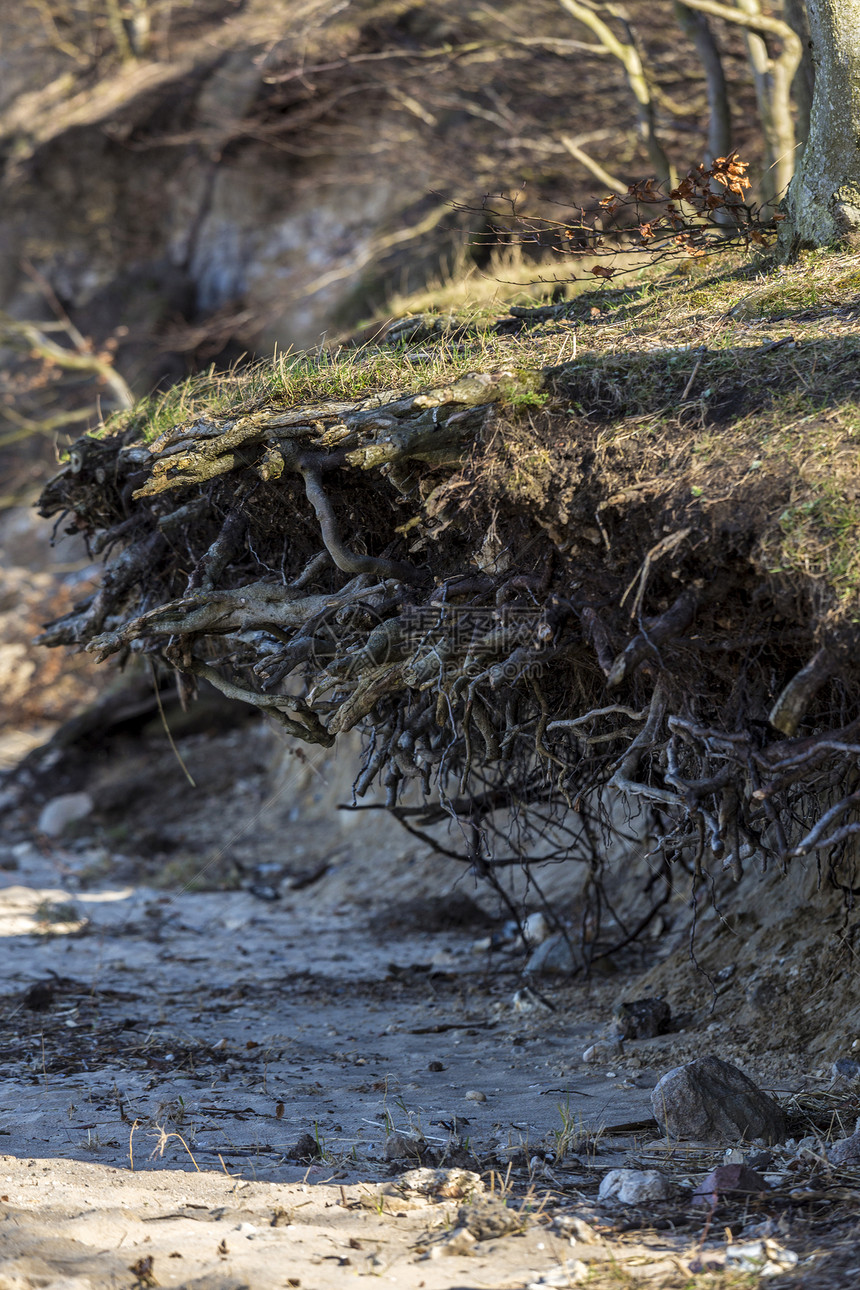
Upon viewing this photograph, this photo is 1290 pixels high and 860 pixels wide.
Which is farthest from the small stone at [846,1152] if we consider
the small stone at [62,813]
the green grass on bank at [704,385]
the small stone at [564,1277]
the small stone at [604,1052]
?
the small stone at [62,813]

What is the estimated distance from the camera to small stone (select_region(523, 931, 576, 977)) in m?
6.03

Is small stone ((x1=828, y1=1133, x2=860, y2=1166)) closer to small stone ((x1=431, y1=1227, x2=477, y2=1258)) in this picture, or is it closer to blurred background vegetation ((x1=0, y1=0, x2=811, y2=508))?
small stone ((x1=431, y1=1227, x2=477, y2=1258))

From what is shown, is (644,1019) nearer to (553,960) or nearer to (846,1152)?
(553,960)

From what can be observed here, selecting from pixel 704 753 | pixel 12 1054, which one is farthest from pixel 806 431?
pixel 12 1054

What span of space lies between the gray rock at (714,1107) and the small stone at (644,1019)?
44.4 inches

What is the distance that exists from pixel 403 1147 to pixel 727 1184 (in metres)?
1.05

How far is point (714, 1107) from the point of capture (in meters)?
3.41

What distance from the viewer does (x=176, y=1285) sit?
8.07ft

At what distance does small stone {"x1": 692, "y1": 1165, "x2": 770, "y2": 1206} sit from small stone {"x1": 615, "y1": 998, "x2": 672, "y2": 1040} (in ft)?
5.75

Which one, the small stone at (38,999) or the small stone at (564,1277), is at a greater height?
the small stone at (564,1277)

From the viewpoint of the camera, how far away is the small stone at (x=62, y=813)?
10992 mm

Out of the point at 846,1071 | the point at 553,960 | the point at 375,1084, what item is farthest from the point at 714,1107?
the point at 553,960

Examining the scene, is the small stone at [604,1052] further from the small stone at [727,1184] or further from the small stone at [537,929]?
the small stone at [537,929]

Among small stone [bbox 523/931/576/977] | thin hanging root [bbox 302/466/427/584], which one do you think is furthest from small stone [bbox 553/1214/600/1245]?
small stone [bbox 523/931/576/977]
